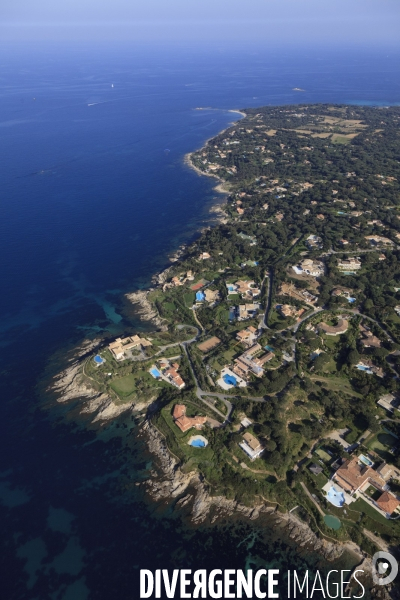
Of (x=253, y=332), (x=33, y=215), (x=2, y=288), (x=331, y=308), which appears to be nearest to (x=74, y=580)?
(x=253, y=332)

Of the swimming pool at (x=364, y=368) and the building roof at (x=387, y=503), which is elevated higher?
the swimming pool at (x=364, y=368)

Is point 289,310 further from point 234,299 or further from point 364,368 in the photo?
point 364,368

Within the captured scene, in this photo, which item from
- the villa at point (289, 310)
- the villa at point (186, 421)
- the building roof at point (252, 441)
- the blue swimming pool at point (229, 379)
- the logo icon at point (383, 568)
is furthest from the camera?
the villa at point (289, 310)

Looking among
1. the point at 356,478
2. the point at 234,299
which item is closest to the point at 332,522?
the point at 356,478

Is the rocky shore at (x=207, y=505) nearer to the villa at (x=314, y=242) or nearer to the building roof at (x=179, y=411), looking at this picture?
the building roof at (x=179, y=411)

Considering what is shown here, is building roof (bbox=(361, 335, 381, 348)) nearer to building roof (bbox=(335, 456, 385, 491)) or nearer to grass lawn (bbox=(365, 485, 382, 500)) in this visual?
building roof (bbox=(335, 456, 385, 491))

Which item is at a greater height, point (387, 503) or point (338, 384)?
point (338, 384)

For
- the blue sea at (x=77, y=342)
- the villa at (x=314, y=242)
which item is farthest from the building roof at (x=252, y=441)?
the villa at (x=314, y=242)
